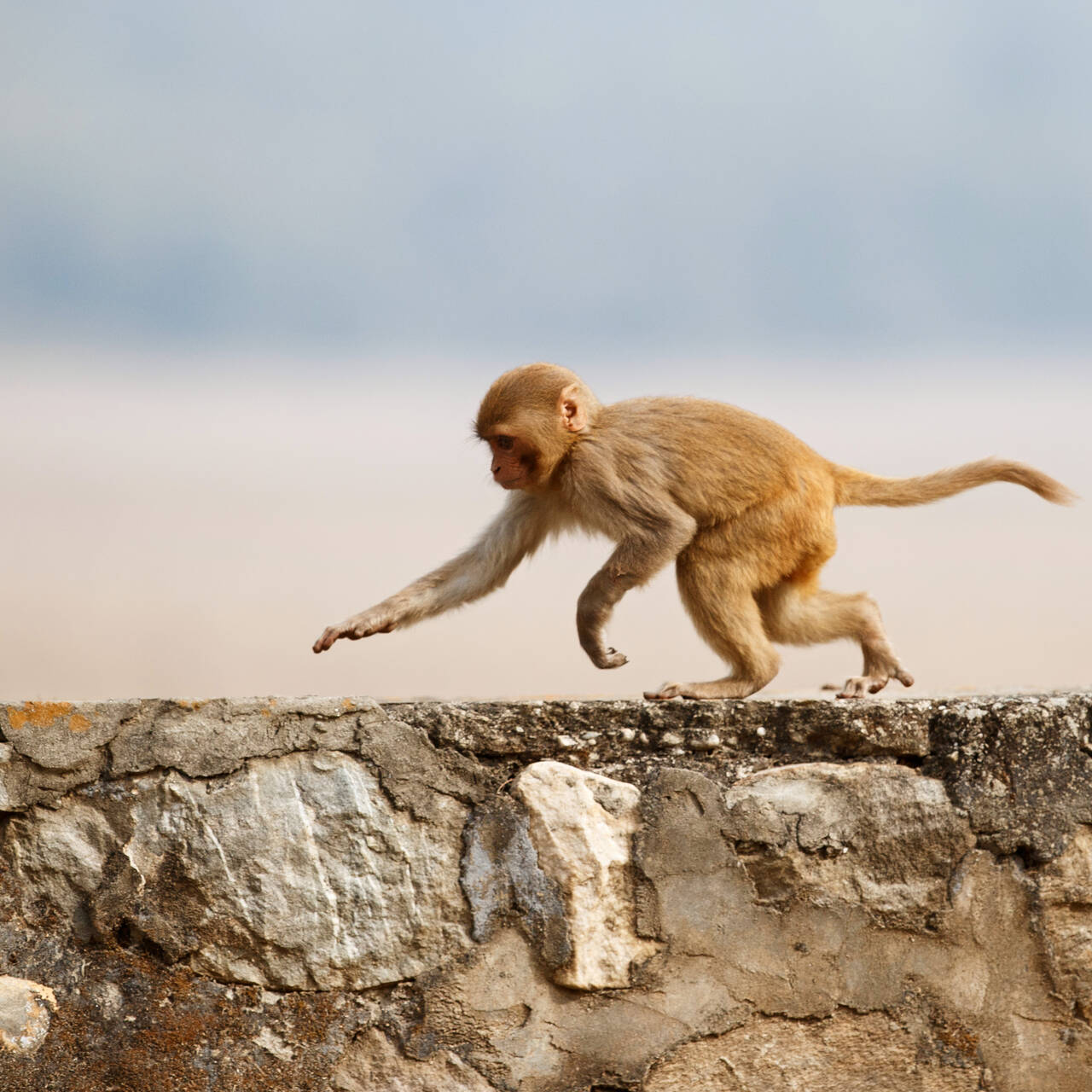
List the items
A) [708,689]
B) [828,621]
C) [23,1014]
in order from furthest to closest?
[828,621]
[708,689]
[23,1014]

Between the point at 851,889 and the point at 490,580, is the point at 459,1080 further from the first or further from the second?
the point at 490,580

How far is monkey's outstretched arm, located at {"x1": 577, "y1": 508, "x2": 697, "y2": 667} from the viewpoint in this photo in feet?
13.9

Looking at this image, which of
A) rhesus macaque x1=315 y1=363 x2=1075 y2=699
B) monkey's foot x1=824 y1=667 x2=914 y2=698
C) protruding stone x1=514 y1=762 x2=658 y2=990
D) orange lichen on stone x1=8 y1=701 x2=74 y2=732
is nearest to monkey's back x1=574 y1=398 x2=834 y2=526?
rhesus macaque x1=315 y1=363 x2=1075 y2=699

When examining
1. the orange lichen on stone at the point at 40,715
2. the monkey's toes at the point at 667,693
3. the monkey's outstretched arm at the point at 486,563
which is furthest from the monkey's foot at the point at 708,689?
the orange lichen on stone at the point at 40,715

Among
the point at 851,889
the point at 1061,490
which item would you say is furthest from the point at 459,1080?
the point at 1061,490

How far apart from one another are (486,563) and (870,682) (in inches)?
62.8

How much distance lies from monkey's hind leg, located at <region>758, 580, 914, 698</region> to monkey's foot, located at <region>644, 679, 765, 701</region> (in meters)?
0.38

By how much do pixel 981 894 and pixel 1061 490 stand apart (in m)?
1.95

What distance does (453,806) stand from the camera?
317cm

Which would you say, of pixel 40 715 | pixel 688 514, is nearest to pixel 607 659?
pixel 688 514

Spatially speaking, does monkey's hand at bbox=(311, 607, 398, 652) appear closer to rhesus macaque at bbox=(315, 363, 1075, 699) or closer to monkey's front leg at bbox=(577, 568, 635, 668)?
rhesus macaque at bbox=(315, 363, 1075, 699)

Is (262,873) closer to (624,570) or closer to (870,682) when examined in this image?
(624,570)

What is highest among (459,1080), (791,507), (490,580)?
(791,507)

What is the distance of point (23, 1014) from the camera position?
2.96 metres
